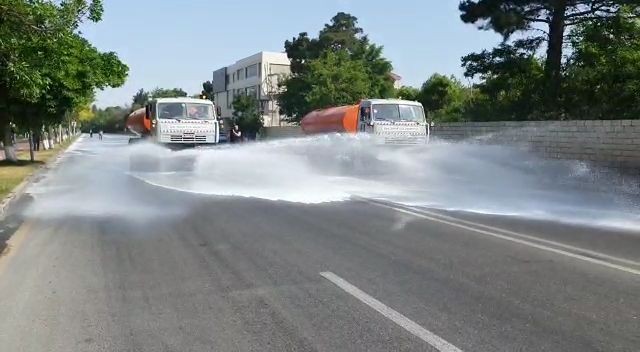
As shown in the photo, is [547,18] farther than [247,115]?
No

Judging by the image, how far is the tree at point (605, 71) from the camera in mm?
20297

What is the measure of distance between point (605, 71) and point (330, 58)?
2838cm

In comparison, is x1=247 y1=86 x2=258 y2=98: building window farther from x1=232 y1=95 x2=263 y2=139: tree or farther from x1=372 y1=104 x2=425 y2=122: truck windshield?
x1=372 y1=104 x2=425 y2=122: truck windshield

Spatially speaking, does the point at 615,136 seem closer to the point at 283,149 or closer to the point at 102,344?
the point at 283,149

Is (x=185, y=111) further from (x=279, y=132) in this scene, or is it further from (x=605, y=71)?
(x=279, y=132)

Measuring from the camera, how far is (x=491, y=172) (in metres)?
17.9

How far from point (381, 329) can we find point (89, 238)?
17.6ft

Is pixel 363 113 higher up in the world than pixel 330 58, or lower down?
lower down

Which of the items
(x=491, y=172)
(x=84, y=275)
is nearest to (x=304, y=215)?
(x=84, y=275)

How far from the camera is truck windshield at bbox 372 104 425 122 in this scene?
20875 millimetres

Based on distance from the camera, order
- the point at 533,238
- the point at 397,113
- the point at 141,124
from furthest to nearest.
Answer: the point at 141,124, the point at 397,113, the point at 533,238

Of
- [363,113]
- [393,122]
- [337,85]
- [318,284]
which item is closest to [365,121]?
[363,113]

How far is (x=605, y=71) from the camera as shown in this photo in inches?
842

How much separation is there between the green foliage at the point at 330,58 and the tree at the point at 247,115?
6.47 m
